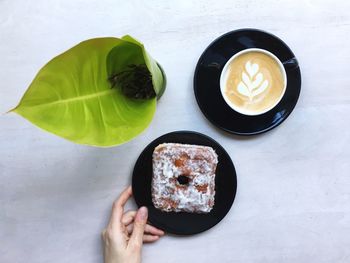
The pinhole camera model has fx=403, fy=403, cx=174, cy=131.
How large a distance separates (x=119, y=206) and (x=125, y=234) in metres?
0.08

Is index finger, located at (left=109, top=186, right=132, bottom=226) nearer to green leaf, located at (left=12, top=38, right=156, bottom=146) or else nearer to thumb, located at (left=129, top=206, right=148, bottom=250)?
thumb, located at (left=129, top=206, right=148, bottom=250)

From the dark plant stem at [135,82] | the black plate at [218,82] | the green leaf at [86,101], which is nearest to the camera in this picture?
the green leaf at [86,101]

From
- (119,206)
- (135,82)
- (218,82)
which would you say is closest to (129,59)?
(135,82)

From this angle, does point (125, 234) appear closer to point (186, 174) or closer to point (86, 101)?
point (186, 174)

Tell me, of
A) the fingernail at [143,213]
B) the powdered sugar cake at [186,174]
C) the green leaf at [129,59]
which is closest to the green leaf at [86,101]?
the green leaf at [129,59]

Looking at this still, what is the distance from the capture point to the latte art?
940mm

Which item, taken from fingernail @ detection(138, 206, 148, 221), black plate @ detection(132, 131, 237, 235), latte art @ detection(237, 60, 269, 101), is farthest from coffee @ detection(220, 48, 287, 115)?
fingernail @ detection(138, 206, 148, 221)

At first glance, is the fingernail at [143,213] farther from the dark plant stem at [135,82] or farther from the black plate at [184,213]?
the dark plant stem at [135,82]

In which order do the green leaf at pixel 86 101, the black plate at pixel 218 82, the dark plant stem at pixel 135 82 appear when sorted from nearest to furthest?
the green leaf at pixel 86 101 → the dark plant stem at pixel 135 82 → the black plate at pixel 218 82

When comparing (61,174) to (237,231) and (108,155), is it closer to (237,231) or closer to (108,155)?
(108,155)

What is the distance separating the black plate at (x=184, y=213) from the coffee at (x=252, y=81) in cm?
12

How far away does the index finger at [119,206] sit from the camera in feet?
3.27

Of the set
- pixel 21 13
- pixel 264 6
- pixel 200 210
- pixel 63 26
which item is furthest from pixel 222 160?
pixel 21 13

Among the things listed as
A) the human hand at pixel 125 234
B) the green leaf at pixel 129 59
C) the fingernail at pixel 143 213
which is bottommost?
the human hand at pixel 125 234
